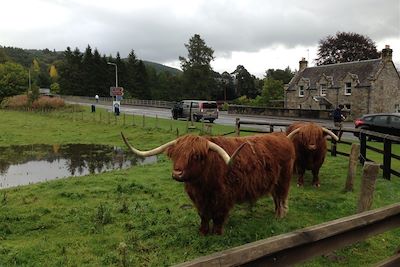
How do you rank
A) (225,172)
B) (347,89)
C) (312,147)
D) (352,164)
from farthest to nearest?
(347,89)
(312,147)
(352,164)
(225,172)

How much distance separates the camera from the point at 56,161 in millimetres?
17766

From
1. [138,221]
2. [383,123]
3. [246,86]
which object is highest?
[246,86]

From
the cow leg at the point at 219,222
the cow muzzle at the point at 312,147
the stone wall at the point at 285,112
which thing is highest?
the cow muzzle at the point at 312,147

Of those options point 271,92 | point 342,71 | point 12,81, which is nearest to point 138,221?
point 342,71

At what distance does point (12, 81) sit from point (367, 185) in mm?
71762

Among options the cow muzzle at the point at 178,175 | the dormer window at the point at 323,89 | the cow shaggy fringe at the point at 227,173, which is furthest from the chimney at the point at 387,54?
the cow muzzle at the point at 178,175

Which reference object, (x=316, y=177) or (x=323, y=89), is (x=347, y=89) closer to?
(x=323, y=89)

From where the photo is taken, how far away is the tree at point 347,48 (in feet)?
188

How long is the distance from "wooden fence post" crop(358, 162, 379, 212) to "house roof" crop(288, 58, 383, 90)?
37.1 metres

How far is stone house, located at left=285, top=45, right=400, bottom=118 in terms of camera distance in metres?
40.6

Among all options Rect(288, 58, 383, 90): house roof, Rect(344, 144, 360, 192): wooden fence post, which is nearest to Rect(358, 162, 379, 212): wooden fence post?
Rect(344, 144, 360, 192): wooden fence post

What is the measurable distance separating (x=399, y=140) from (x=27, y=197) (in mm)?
8880

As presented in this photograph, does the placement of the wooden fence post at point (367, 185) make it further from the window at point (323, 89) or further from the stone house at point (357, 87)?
the window at point (323, 89)

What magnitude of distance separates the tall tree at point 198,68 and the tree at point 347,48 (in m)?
25.1
